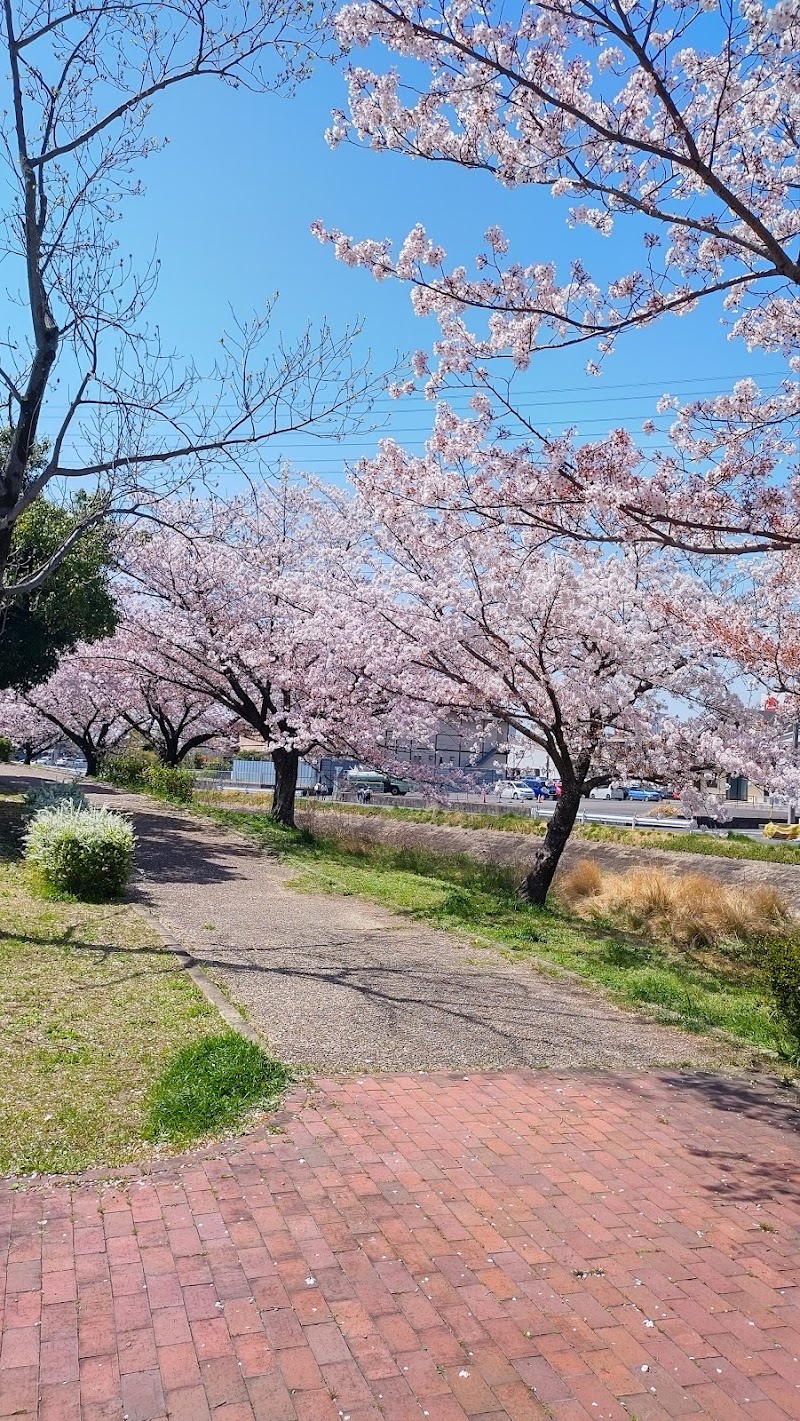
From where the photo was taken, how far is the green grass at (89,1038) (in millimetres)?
4051

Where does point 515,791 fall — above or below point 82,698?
below

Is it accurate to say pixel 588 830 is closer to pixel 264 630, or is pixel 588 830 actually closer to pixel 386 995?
pixel 264 630

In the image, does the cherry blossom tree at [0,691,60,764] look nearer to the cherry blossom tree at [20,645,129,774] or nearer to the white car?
the cherry blossom tree at [20,645,129,774]

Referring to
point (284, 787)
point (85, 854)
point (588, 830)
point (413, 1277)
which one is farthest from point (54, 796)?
point (413, 1277)

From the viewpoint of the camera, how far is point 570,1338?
302cm

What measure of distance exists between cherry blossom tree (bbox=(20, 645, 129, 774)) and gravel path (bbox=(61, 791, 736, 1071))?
1378cm

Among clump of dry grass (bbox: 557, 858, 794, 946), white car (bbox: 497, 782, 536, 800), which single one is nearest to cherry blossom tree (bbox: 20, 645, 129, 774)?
clump of dry grass (bbox: 557, 858, 794, 946)

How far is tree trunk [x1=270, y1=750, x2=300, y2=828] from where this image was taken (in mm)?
19406

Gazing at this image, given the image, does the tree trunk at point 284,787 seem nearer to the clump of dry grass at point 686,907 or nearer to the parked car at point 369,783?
the clump of dry grass at point 686,907

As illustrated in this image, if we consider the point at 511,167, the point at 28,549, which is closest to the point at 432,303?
the point at 511,167

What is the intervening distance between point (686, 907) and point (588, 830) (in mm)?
8598

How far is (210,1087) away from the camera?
180 inches

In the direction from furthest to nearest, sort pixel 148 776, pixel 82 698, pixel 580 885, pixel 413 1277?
pixel 82 698, pixel 148 776, pixel 580 885, pixel 413 1277

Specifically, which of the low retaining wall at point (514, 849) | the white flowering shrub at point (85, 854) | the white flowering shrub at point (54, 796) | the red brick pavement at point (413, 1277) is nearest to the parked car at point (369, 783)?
the low retaining wall at point (514, 849)
